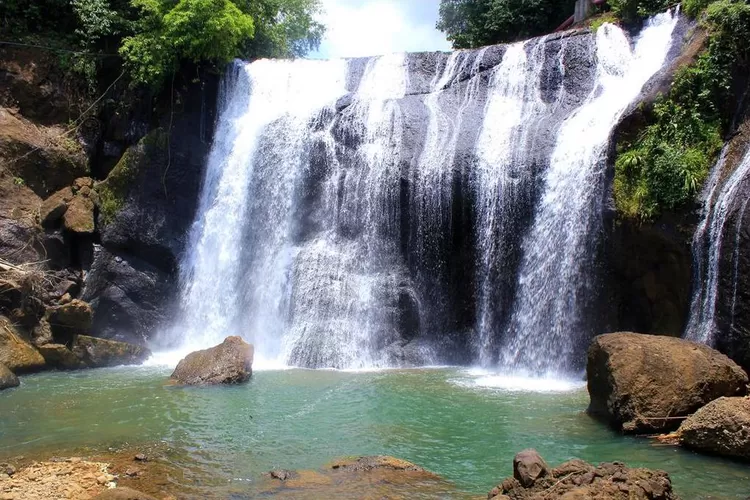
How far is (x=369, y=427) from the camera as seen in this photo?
10.5 metres

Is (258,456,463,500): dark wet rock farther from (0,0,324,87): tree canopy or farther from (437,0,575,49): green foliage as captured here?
(437,0,575,49): green foliage

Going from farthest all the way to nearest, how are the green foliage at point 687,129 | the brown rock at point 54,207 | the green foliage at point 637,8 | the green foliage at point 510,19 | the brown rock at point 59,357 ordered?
the green foliage at point 510,19, the green foliage at point 637,8, the brown rock at point 54,207, the brown rock at point 59,357, the green foliage at point 687,129

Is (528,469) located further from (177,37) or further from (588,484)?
(177,37)

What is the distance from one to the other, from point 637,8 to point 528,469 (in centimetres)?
1763

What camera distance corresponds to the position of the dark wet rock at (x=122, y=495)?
6805 mm

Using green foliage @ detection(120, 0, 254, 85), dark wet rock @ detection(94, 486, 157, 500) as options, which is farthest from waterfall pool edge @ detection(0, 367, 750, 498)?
green foliage @ detection(120, 0, 254, 85)

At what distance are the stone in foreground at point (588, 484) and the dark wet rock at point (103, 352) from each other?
41.9 feet

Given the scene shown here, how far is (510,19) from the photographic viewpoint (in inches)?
1124

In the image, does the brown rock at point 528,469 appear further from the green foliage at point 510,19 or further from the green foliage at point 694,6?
the green foliage at point 510,19

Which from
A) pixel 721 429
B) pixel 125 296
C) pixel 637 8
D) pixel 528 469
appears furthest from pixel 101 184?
pixel 721 429

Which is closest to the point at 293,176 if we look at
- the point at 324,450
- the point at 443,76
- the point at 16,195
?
the point at 443,76

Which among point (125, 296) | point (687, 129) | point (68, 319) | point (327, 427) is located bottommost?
point (327, 427)

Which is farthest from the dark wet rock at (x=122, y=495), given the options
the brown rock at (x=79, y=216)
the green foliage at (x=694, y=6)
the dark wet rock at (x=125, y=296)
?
the green foliage at (x=694, y=6)

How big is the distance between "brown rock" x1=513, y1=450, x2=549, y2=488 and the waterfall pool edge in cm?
95
